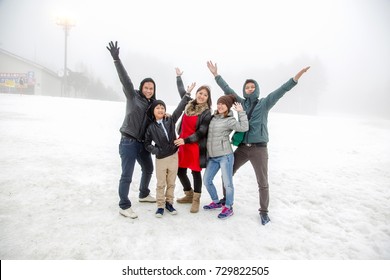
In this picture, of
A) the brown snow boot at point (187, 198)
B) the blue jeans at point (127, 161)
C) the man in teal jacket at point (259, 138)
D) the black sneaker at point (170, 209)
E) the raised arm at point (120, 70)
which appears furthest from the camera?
the brown snow boot at point (187, 198)

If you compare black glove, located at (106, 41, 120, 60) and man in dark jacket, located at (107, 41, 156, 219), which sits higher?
black glove, located at (106, 41, 120, 60)

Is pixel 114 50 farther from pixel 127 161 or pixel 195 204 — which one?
pixel 195 204

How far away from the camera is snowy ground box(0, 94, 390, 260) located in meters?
3.37

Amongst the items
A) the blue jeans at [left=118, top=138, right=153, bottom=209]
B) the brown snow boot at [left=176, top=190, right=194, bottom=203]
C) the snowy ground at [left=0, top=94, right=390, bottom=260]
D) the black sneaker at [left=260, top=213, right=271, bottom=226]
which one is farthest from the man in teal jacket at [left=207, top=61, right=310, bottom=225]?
the blue jeans at [left=118, top=138, right=153, bottom=209]

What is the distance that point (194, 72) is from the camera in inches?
5340

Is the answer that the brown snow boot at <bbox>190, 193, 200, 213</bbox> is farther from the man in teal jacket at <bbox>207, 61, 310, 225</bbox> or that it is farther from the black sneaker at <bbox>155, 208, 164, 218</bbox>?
the man in teal jacket at <bbox>207, 61, 310, 225</bbox>

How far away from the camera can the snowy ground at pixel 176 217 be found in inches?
132

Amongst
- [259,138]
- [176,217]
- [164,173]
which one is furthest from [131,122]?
[259,138]

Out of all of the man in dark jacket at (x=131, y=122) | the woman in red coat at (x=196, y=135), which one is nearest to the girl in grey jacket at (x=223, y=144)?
the woman in red coat at (x=196, y=135)

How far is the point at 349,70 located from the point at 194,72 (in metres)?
78.0

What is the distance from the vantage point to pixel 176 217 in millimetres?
4277

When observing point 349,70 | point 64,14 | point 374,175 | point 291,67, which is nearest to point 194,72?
point 291,67

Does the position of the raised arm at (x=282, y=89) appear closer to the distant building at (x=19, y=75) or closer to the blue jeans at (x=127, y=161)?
the blue jeans at (x=127, y=161)

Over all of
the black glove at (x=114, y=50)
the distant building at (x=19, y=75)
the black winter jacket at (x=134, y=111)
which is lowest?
the black winter jacket at (x=134, y=111)
